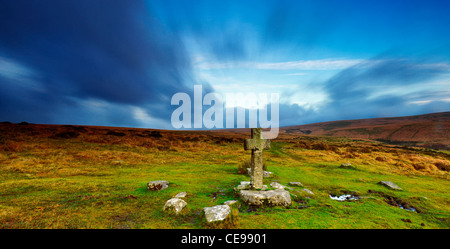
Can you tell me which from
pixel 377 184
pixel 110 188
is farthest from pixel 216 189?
pixel 377 184

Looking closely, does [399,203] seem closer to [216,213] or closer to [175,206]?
[216,213]

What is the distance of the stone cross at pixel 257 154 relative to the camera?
8523mm

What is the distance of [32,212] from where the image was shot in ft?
20.1

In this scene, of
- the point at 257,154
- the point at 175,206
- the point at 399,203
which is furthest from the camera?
the point at 257,154

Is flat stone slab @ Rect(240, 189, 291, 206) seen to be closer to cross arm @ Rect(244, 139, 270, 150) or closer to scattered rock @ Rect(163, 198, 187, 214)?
cross arm @ Rect(244, 139, 270, 150)

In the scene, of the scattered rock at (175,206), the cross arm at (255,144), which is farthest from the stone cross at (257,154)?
the scattered rock at (175,206)

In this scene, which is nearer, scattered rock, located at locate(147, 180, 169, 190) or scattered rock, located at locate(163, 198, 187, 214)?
scattered rock, located at locate(163, 198, 187, 214)

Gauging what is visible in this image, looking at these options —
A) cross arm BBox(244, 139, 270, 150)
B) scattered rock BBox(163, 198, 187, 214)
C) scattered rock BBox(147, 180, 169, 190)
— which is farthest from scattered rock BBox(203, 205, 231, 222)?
scattered rock BBox(147, 180, 169, 190)

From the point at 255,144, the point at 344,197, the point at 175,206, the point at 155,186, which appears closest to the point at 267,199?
the point at 255,144

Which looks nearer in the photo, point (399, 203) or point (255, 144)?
point (399, 203)

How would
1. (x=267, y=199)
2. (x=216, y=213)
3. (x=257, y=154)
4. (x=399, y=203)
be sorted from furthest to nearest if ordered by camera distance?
(x=257, y=154) → (x=399, y=203) → (x=267, y=199) → (x=216, y=213)

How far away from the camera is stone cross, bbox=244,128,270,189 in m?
8.52

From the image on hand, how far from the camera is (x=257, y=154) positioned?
8758mm

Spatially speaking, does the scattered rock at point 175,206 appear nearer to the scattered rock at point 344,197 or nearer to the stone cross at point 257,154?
the stone cross at point 257,154
